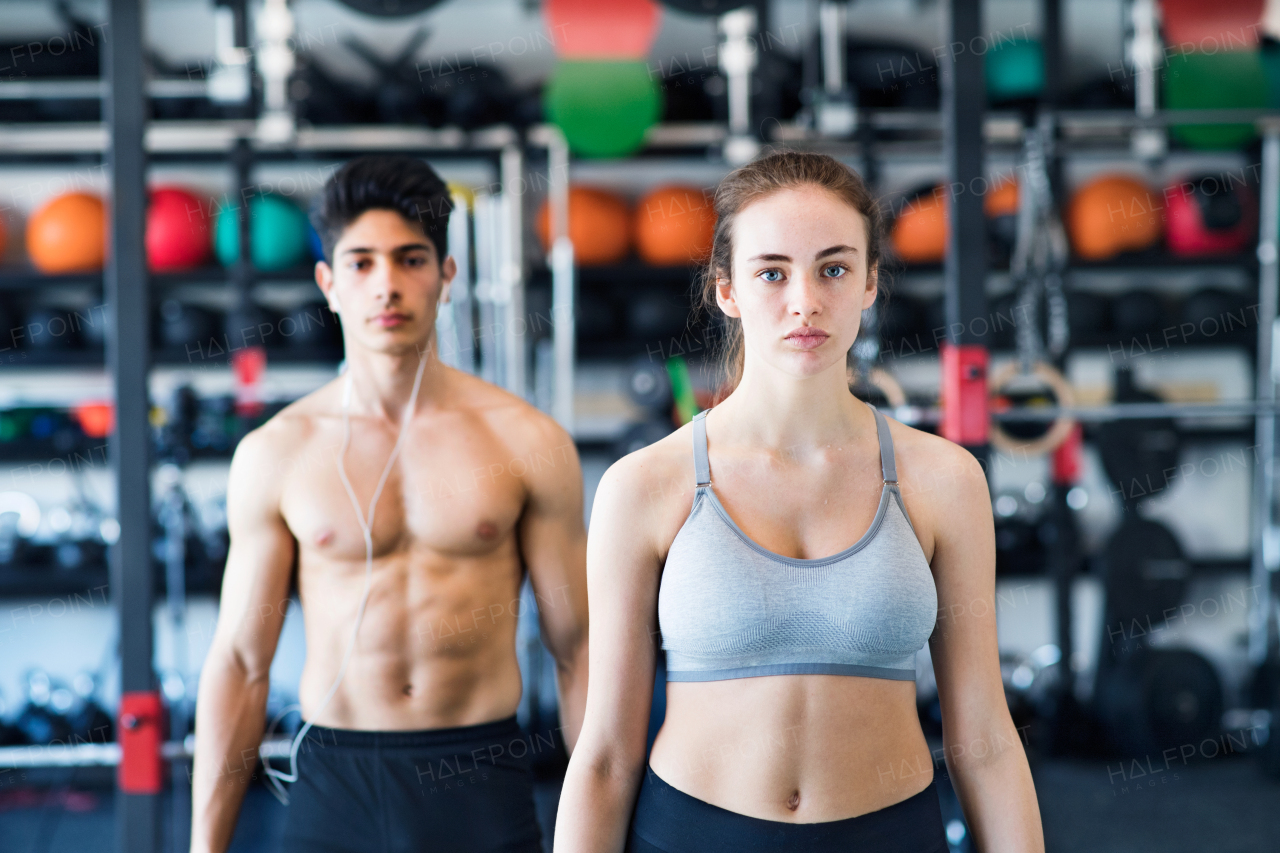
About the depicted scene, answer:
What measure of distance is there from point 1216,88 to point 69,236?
599 centimetres

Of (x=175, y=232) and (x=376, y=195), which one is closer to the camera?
(x=376, y=195)

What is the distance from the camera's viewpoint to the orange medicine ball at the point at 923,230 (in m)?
5.25

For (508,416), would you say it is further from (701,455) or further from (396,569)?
(701,455)

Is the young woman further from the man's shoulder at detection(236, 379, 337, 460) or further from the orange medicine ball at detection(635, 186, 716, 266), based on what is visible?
the orange medicine ball at detection(635, 186, 716, 266)

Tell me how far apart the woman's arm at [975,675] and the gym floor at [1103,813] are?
101 inches

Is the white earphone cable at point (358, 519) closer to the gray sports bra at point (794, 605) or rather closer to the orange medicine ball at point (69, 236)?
the gray sports bra at point (794, 605)

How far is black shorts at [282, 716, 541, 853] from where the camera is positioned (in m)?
1.75

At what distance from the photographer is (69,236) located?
5.16 metres

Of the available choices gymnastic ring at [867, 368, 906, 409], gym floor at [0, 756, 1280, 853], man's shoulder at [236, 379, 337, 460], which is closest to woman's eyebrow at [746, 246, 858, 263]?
man's shoulder at [236, 379, 337, 460]

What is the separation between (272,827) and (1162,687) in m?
4.05

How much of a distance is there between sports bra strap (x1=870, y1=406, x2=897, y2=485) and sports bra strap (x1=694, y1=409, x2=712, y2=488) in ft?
0.78

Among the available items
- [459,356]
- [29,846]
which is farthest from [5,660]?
[459,356]

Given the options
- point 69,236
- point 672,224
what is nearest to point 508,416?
point 672,224

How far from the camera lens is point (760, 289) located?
1289 millimetres
